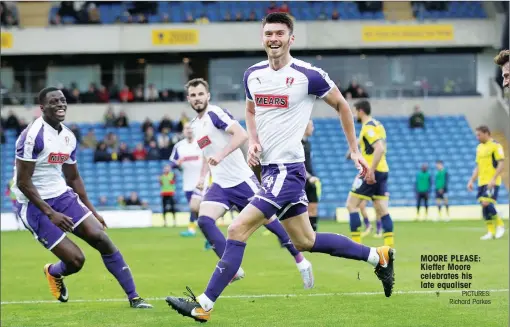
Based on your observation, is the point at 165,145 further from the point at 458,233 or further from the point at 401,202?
the point at 458,233

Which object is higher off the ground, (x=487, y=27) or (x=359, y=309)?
(x=487, y=27)

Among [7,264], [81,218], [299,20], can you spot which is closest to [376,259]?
[81,218]

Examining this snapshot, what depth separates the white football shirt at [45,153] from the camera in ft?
31.0

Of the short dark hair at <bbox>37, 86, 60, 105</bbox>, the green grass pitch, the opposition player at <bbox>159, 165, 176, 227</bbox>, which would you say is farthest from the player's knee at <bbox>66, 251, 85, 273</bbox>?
the opposition player at <bbox>159, 165, 176, 227</bbox>

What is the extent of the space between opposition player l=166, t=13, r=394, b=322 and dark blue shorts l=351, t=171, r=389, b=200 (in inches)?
292

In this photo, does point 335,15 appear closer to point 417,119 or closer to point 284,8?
point 284,8

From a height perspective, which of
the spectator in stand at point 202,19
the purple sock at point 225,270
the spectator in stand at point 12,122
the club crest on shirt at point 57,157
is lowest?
the spectator in stand at point 12,122

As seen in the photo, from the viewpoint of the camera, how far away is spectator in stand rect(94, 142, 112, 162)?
35469 mm

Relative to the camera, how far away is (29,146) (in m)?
9.43

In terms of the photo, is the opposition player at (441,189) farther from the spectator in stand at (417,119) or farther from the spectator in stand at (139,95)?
the spectator in stand at (139,95)

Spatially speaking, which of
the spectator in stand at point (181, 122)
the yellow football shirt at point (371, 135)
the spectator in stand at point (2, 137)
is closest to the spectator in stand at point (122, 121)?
the spectator in stand at point (181, 122)

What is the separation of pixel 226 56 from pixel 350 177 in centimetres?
882

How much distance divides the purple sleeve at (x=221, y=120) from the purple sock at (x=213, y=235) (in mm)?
1122

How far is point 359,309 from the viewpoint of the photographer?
8.95 meters
